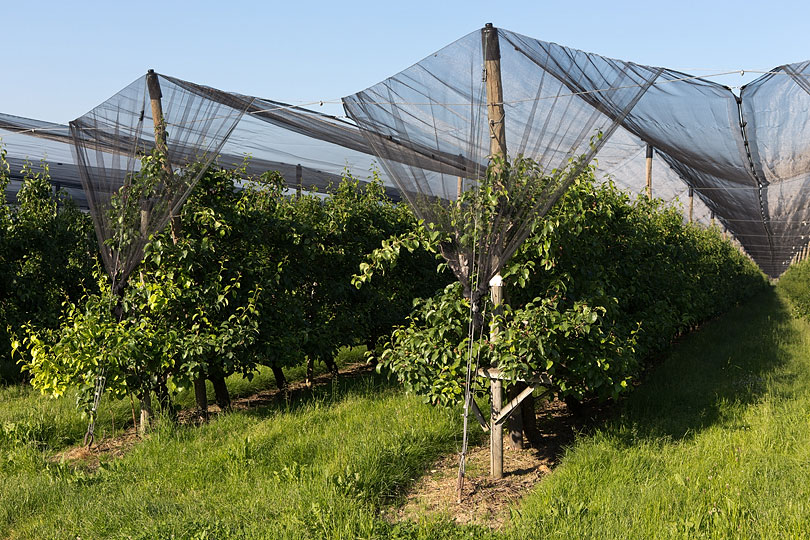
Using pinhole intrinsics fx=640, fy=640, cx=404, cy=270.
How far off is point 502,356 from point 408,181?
1.38 m

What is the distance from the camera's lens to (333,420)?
5.71m

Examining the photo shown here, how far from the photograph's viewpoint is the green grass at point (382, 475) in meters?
3.54

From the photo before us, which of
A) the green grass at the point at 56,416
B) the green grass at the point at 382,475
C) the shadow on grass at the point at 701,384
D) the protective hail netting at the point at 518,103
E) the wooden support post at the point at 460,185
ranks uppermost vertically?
the protective hail netting at the point at 518,103

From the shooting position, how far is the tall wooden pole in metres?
4.38

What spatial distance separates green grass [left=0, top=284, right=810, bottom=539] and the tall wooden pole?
0.41 metres

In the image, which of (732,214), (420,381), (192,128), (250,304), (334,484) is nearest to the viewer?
(334,484)

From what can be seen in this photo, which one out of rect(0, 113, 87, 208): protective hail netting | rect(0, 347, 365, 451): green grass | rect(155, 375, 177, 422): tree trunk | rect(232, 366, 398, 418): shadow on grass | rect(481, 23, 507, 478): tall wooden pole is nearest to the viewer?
rect(481, 23, 507, 478): tall wooden pole

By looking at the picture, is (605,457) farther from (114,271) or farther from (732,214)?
(732,214)

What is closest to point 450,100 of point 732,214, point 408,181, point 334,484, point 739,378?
point 408,181

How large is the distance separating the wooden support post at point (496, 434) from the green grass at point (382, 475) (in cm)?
37

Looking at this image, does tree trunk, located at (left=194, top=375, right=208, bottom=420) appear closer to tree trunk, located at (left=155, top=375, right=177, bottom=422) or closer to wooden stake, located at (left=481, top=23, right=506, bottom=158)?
tree trunk, located at (left=155, top=375, right=177, bottom=422)

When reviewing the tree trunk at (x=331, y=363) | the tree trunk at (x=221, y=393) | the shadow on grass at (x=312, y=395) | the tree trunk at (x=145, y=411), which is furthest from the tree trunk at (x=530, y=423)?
the tree trunk at (x=145, y=411)

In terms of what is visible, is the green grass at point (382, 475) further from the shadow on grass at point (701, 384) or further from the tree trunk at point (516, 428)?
the tree trunk at point (516, 428)

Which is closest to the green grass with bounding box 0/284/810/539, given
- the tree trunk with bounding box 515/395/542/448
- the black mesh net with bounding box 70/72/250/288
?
the tree trunk with bounding box 515/395/542/448
